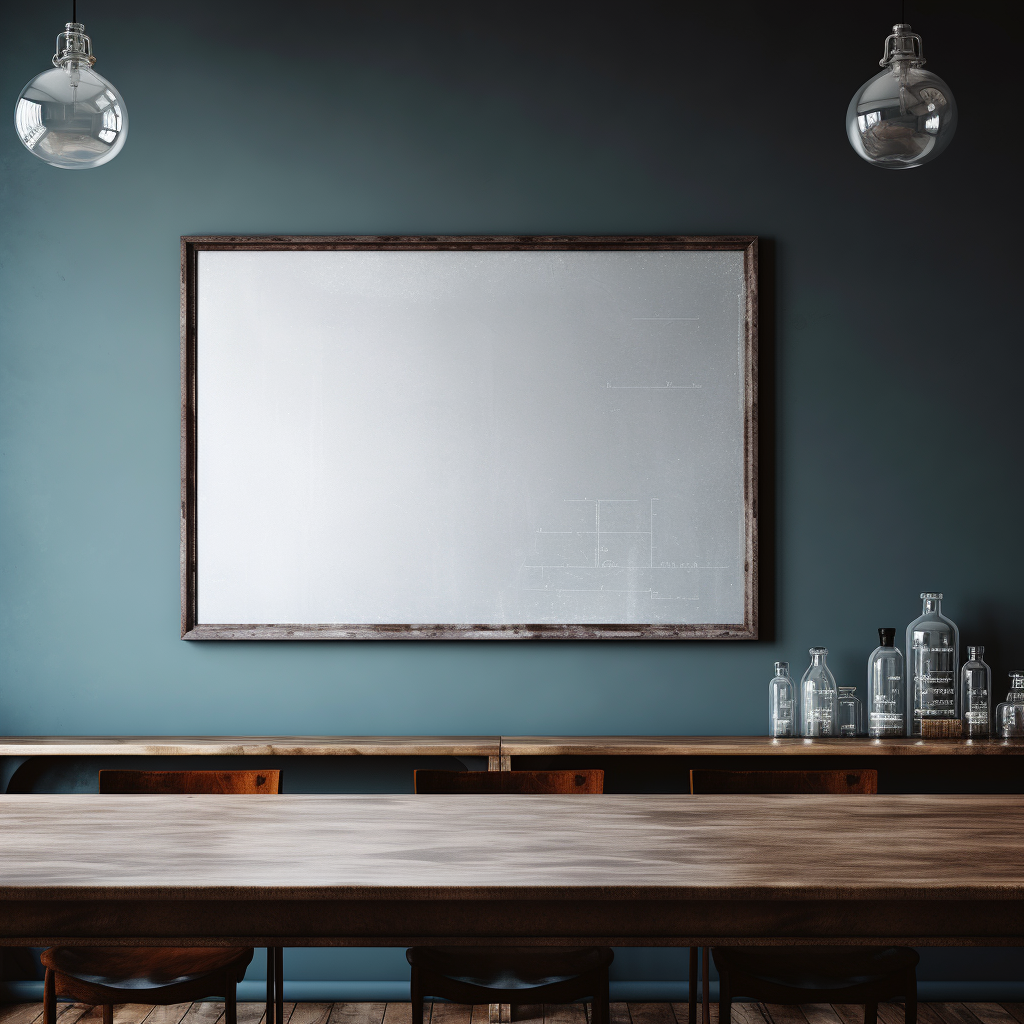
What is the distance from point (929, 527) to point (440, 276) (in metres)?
1.96

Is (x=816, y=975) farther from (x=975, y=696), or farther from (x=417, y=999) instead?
(x=975, y=696)

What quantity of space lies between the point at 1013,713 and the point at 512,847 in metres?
2.16

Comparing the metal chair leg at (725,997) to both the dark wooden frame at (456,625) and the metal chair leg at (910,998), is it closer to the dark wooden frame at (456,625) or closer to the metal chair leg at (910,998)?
the metal chair leg at (910,998)

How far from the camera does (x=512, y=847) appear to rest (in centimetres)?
153

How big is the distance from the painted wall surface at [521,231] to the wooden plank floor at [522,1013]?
0.90 metres

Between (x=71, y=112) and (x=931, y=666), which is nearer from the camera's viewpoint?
(x=71, y=112)

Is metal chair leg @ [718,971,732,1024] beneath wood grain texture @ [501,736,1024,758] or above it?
beneath

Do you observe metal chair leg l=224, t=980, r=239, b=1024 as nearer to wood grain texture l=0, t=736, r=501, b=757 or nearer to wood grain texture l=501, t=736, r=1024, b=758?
wood grain texture l=0, t=736, r=501, b=757

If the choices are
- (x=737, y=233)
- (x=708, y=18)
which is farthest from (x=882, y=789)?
(x=708, y=18)

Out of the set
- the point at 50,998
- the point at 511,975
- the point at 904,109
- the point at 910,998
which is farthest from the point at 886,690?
the point at 50,998

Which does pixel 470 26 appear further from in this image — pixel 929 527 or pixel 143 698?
pixel 143 698

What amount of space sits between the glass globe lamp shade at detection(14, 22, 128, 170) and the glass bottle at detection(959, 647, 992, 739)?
2947 mm

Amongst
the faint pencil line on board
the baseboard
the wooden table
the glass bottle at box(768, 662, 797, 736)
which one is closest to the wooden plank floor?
the baseboard

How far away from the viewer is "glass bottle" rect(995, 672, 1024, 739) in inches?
114
